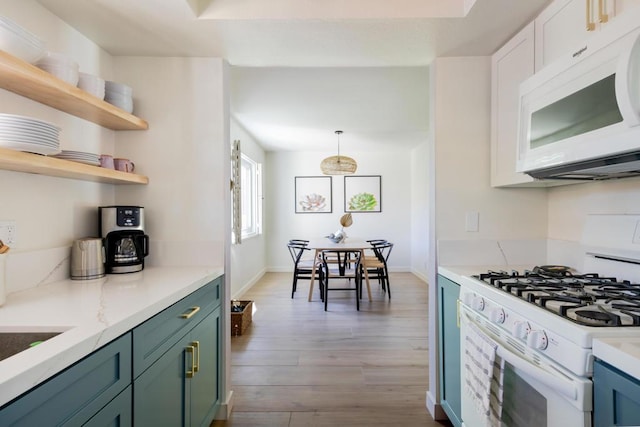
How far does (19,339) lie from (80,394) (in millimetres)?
291

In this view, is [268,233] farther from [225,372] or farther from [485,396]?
[485,396]

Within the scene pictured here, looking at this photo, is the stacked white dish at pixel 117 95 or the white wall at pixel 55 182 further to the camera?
the stacked white dish at pixel 117 95

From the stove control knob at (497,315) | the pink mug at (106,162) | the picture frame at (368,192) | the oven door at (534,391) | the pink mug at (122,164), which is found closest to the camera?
the oven door at (534,391)

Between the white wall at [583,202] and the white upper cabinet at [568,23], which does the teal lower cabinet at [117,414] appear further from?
the white wall at [583,202]

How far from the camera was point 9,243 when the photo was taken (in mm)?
1289

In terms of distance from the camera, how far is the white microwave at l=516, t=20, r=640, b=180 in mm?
948

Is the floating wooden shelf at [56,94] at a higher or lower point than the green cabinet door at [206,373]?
higher

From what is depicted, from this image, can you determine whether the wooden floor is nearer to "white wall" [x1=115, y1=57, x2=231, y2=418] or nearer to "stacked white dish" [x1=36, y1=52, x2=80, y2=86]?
"white wall" [x1=115, y1=57, x2=231, y2=418]

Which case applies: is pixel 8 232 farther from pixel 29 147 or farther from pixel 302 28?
pixel 302 28

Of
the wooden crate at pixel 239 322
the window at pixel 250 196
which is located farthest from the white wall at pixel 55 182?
the window at pixel 250 196

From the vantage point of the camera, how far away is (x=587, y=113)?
1132 millimetres

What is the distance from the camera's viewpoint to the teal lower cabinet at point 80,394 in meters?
0.66

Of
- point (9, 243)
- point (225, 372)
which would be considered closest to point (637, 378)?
point (225, 372)

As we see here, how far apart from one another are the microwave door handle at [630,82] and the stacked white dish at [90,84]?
1967 mm
